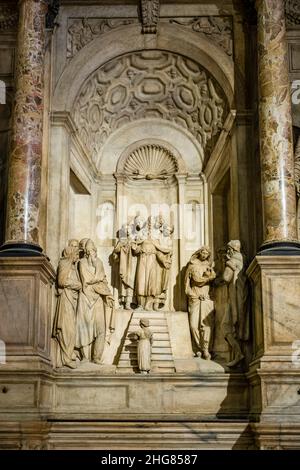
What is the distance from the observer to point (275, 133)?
37.6 feet

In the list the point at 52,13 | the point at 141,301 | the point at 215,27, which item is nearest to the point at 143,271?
the point at 141,301

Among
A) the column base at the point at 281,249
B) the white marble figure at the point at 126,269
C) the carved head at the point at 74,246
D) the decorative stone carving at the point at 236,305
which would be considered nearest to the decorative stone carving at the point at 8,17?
the carved head at the point at 74,246

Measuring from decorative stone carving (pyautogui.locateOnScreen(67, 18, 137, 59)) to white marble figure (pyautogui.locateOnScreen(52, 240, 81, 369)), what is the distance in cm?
390

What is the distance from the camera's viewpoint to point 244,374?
1141 centimetres

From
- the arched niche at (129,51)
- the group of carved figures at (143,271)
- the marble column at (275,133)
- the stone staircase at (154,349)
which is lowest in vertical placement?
the stone staircase at (154,349)

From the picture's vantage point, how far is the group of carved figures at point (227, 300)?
11.6 metres

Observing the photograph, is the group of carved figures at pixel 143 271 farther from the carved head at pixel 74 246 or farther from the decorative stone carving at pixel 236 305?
the decorative stone carving at pixel 236 305

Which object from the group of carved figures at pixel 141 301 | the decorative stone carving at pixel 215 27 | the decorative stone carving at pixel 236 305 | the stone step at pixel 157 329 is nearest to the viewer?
the decorative stone carving at pixel 236 305

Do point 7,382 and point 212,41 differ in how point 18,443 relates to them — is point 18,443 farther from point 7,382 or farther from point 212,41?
point 212,41

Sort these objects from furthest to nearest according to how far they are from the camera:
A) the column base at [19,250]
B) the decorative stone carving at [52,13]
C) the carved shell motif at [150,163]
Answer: the carved shell motif at [150,163]
the decorative stone carving at [52,13]
the column base at [19,250]

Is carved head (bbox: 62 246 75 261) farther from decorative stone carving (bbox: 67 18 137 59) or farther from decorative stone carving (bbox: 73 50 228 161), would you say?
decorative stone carving (bbox: 67 18 137 59)

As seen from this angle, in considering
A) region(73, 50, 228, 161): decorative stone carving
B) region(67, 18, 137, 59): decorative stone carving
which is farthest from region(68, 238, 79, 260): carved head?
region(67, 18, 137, 59): decorative stone carving

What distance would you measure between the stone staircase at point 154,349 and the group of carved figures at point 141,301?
0.29m

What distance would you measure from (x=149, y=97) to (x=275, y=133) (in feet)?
12.7
